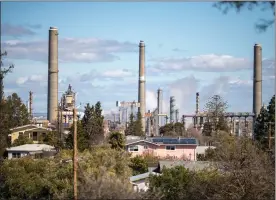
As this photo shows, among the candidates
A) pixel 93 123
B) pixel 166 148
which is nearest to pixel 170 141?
pixel 166 148

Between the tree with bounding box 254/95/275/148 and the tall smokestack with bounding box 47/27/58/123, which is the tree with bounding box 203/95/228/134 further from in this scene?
the tall smokestack with bounding box 47/27/58/123

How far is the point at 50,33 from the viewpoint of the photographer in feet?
136

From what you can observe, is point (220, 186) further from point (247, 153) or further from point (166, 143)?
point (166, 143)

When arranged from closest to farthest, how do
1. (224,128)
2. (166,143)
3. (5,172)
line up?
(5,172) < (166,143) < (224,128)

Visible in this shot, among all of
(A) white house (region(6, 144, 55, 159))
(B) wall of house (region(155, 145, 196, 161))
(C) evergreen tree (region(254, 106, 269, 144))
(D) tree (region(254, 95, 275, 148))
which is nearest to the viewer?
(A) white house (region(6, 144, 55, 159))

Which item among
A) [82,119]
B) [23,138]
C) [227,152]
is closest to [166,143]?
[82,119]

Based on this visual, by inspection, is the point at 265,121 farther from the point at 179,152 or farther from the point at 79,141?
the point at 79,141

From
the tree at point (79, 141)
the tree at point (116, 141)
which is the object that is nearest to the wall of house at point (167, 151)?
the tree at point (116, 141)

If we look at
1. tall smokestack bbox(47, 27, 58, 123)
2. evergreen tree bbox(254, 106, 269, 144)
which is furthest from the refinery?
evergreen tree bbox(254, 106, 269, 144)

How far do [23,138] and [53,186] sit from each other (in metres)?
19.0

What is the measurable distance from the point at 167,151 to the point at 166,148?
0.22 metres

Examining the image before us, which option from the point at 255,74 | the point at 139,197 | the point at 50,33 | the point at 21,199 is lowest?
the point at 21,199

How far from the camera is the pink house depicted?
109 ft

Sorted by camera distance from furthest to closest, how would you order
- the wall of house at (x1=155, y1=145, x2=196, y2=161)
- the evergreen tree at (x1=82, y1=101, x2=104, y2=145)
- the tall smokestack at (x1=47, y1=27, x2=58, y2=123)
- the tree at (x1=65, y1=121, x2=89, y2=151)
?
1. the tall smokestack at (x1=47, y1=27, x2=58, y2=123)
2. the evergreen tree at (x1=82, y1=101, x2=104, y2=145)
3. the wall of house at (x1=155, y1=145, x2=196, y2=161)
4. the tree at (x1=65, y1=121, x2=89, y2=151)
